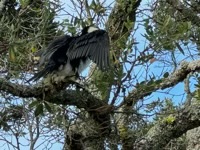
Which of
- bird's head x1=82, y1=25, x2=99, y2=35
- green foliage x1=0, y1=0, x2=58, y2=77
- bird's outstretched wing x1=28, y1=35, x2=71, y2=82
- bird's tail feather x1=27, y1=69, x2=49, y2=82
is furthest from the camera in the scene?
bird's head x1=82, y1=25, x2=99, y2=35

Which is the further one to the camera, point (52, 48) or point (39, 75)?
point (52, 48)

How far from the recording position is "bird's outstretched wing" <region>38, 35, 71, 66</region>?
2953 mm

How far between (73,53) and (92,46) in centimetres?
10

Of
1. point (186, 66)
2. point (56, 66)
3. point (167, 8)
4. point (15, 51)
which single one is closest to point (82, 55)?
point (56, 66)

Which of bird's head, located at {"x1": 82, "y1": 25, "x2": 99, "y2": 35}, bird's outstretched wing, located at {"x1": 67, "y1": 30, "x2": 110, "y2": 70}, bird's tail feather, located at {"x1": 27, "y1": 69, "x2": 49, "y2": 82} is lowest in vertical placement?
bird's tail feather, located at {"x1": 27, "y1": 69, "x2": 49, "y2": 82}

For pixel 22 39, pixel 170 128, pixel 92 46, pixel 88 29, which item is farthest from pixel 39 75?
pixel 170 128

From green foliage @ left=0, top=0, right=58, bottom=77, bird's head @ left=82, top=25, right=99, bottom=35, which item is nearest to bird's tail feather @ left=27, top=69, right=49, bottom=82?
green foliage @ left=0, top=0, right=58, bottom=77

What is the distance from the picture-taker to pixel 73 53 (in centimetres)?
295

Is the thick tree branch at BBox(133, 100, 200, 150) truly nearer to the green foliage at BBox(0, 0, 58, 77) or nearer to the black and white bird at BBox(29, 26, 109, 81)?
the black and white bird at BBox(29, 26, 109, 81)

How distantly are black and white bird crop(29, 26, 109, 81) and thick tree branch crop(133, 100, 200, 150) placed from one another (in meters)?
0.52

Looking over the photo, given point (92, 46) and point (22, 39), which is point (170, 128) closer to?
point (92, 46)

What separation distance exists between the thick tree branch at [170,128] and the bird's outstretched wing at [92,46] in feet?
1.95

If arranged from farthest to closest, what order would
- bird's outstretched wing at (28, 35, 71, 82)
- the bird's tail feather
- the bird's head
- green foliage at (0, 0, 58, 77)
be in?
the bird's head → bird's outstretched wing at (28, 35, 71, 82) → the bird's tail feather → green foliage at (0, 0, 58, 77)

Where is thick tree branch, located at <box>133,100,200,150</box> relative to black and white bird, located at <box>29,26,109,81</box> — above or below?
below
